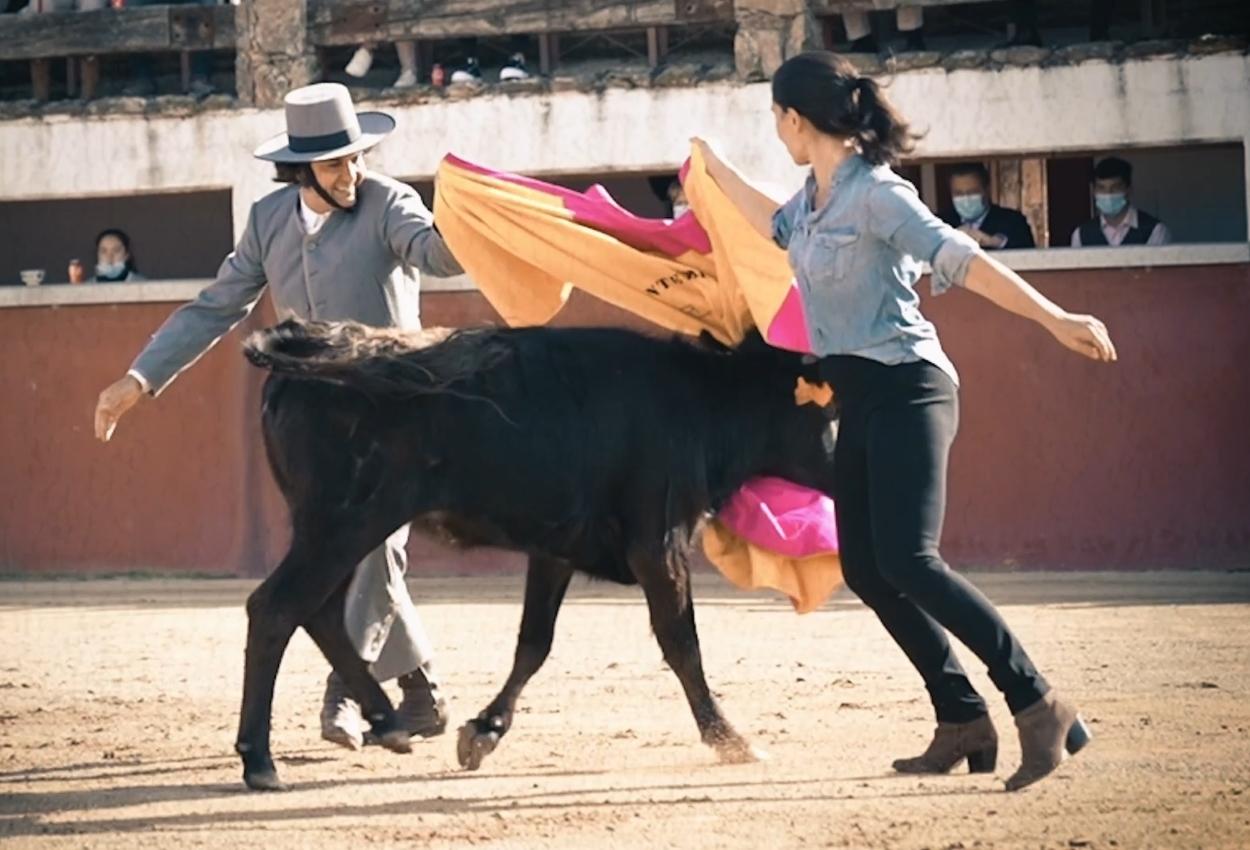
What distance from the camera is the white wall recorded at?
13.2 meters

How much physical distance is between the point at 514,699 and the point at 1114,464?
660 centimetres

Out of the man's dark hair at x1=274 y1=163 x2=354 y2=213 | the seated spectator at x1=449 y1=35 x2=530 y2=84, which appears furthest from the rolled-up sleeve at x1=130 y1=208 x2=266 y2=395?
the seated spectator at x1=449 y1=35 x2=530 y2=84

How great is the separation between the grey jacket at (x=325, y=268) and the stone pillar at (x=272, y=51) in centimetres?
779

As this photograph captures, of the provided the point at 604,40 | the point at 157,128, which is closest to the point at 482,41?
the point at 604,40

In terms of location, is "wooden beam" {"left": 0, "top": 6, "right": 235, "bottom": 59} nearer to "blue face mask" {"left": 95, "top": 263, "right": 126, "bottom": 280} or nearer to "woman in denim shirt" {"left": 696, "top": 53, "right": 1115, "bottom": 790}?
"blue face mask" {"left": 95, "top": 263, "right": 126, "bottom": 280}

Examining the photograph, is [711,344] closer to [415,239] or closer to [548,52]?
[415,239]

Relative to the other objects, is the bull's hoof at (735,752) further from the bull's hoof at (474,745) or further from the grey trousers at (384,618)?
the grey trousers at (384,618)

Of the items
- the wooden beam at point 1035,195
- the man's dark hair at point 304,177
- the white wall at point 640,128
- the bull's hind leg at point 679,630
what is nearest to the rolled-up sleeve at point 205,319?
the man's dark hair at point 304,177

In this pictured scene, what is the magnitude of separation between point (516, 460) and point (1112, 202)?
7193 millimetres

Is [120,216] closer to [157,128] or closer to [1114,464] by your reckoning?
[157,128]

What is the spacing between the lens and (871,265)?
242 inches

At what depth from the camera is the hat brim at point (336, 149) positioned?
23.6 ft

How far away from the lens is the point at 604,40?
51.5 ft

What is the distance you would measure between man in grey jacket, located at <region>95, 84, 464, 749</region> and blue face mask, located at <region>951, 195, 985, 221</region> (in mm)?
6294
